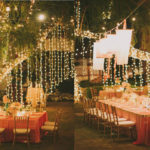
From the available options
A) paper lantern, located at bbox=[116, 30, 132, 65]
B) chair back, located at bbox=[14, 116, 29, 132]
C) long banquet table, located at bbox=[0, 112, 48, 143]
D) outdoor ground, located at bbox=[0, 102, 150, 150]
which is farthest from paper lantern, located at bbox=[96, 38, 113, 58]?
chair back, located at bbox=[14, 116, 29, 132]

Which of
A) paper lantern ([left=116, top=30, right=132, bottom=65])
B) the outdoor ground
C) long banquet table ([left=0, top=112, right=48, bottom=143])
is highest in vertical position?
paper lantern ([left=116, top=30, right=132, bottom=65])

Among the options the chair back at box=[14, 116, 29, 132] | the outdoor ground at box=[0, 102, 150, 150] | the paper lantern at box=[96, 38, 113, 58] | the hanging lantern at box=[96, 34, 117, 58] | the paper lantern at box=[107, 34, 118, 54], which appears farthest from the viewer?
the paper lantern at box=[96, 38, 113, 58]

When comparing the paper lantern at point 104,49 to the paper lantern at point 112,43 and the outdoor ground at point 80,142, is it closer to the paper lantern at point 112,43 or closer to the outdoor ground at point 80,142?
the paper lantern at point 112,43

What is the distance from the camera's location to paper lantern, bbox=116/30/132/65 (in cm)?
539

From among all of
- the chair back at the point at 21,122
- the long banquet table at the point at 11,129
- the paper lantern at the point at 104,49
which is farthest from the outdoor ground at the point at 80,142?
the paper lantern at the point at 104,49

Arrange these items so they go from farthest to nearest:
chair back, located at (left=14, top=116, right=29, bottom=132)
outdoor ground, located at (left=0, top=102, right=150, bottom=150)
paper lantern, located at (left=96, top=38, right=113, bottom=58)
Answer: paper lantern, located at (left=96, top=38, right=113, bottom=58), chair back, located at (left=14, top=116, right=29, bottom=132), outdoor ground, located at (left=0, top=102, right=150, bottom=150)

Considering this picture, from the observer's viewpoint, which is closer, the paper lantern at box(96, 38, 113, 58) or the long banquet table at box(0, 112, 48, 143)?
the long banquet table at box(0, 112, 48, 143)

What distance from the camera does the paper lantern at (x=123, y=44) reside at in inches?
212

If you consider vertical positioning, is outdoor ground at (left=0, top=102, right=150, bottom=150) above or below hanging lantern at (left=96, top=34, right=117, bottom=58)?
below

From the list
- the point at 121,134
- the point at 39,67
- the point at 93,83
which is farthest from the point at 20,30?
the point at 93,83

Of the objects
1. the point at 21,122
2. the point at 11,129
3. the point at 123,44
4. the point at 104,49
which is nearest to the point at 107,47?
the point at 104,49

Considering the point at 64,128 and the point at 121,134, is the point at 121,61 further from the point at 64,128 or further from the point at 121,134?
the point at 64,128

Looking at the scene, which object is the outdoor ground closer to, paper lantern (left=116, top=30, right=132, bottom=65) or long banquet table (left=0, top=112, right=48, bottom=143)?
long banquet table (left=0, top=112, right=48, bottom=143)

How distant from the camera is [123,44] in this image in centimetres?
542
